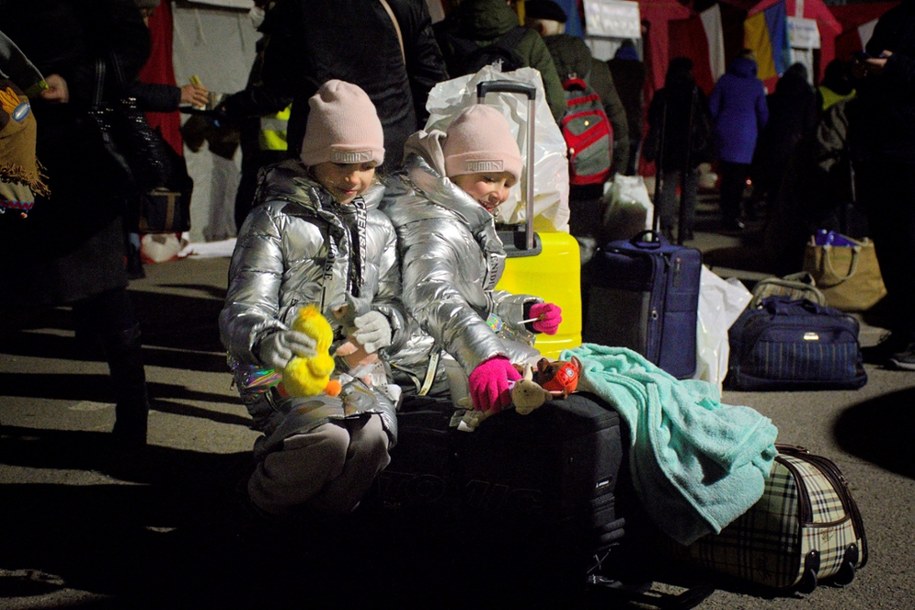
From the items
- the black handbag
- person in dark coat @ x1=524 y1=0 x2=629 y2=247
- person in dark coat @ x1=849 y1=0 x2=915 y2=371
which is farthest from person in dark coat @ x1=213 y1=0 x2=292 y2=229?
person in dark coat @ x1=849 y1=0 x2=915 y2=371

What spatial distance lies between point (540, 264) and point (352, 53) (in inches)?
47.7

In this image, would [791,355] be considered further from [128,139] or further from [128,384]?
[128,139]

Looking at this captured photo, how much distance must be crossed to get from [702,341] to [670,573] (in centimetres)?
195

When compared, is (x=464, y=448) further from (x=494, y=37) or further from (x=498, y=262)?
(x=494, y=37)

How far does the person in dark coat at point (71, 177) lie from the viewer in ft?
10.6

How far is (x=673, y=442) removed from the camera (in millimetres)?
2475

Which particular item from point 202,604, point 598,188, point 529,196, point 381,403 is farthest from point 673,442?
point 598,188

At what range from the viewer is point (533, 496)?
2402 mm

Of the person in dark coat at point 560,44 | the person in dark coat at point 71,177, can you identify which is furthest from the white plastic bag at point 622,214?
the person in dark coat at point 71,177

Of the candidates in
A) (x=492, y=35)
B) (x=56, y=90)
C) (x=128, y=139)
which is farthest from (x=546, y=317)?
(x=492, y=35)

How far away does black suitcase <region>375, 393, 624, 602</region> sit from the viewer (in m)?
2.37

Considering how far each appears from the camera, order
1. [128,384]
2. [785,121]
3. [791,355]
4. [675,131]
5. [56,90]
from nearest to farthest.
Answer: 1. [56,90]
2. [128,384]
3. [791,355]
4. [675,131]
5. [785,121]

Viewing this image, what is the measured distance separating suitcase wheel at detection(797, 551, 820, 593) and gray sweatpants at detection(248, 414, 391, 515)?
1143 mm

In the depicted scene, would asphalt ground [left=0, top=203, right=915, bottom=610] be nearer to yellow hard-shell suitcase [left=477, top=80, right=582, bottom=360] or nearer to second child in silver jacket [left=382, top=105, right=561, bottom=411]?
second child in silver jacket [left=382, top=105, right=561, bottom=411]
